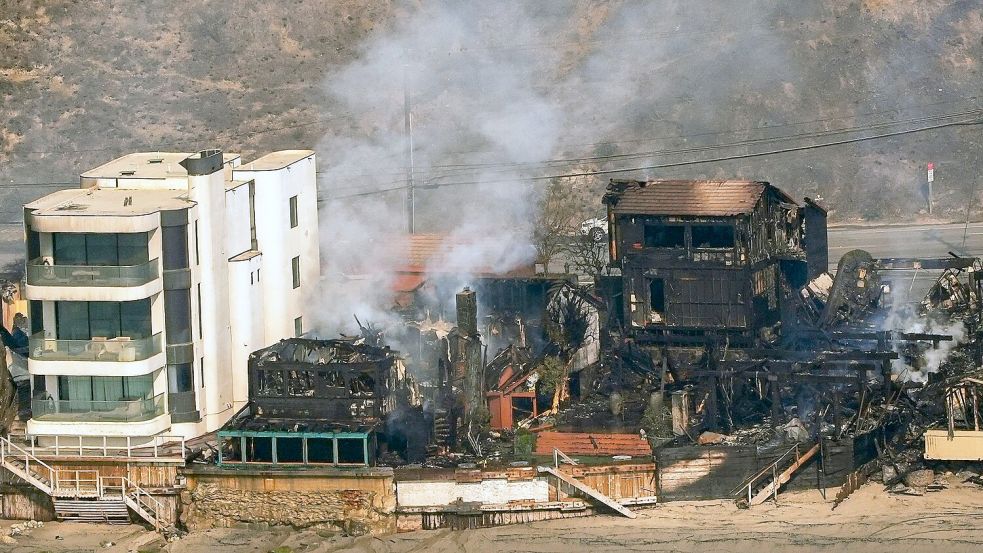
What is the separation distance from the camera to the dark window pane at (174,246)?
203ft

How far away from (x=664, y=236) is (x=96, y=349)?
735 inches

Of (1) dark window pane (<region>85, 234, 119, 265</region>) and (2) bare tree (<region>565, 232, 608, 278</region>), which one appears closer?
(1) dark window pane (<region>85, 234, 119, 265</region>)

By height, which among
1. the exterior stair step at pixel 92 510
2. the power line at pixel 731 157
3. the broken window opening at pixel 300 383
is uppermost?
the power line at pixel 731 157

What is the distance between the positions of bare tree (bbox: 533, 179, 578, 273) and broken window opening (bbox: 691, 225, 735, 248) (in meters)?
10.6

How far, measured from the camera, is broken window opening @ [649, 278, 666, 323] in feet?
222

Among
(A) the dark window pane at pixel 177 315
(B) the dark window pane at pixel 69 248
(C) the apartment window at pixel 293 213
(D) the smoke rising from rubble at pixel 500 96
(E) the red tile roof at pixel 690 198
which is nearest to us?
(B) the dark window pane at pixel 69 248

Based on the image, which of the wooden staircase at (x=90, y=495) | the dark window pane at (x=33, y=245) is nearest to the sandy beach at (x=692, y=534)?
the wooden staircase at (x=90, y=495)

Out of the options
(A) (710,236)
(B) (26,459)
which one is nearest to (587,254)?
(A) (710,236)

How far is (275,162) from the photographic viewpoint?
70.4 meters

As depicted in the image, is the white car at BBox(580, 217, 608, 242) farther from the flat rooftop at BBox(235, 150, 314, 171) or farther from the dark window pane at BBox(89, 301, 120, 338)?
the dark window pane at BBox(89, 301, 120, 338)

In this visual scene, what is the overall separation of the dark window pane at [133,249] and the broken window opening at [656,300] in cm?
1655

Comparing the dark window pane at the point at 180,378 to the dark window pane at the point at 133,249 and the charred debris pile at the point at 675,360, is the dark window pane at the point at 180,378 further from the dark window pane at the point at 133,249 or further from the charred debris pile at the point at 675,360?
the dark window pane at the point at 133,249

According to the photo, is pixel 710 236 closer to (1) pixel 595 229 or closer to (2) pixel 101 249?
(1) pixel 595 229

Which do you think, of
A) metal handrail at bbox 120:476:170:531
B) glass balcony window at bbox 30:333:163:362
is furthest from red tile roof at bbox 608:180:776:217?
metal handrail at bbox 120:476:170:531
